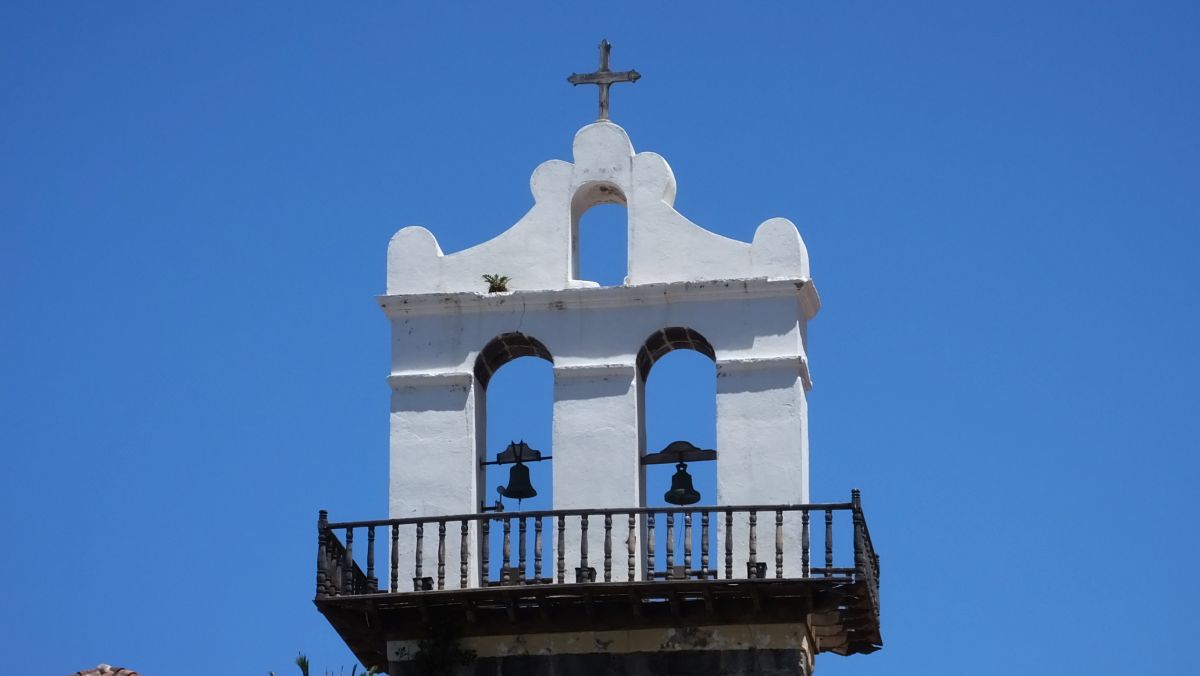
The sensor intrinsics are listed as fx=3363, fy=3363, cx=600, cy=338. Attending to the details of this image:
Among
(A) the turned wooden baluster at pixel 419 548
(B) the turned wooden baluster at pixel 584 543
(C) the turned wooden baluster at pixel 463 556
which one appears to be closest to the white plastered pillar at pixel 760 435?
(B) the turned wooden baluster at pixel 584 543

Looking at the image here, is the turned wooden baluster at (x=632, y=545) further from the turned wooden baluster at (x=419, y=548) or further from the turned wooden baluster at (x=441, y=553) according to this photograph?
the turned wooden baluster at (x=419, y=548)

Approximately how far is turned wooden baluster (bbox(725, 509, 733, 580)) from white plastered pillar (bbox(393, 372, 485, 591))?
306cm

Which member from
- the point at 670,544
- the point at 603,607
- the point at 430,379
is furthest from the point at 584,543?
the point at 430,379

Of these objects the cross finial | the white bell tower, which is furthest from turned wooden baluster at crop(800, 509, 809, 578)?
the cross finial

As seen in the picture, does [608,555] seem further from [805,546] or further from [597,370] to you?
[597,370]

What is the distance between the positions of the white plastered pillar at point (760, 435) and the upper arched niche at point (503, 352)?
2.21 metres

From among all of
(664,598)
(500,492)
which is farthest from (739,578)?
(500,492)

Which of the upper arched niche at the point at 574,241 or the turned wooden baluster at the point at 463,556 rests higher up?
the upper arched niche at the point at 574,241

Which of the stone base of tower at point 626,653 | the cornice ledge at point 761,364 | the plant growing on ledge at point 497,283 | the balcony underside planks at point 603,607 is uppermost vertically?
the plant growing on ledge at point 497,283

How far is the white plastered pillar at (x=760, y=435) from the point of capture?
122 feet

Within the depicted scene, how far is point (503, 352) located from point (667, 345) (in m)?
1.93

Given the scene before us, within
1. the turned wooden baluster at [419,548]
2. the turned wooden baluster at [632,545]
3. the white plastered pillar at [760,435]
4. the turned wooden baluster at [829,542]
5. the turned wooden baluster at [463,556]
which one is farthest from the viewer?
the white plastered pillar at [760,435]

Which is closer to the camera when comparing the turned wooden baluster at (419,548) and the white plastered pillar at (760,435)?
the turned wooden baluster at (419,548)

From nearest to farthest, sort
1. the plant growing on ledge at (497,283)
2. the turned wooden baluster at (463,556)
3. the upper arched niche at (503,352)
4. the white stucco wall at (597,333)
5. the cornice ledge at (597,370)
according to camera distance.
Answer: the turned wooden baluster at (463,556)
the white stucco wall at (597,333)
the cornice ledge at (597,370)
the upper arched niche at (503,352)
the plant growing on ledge at (497,283)
